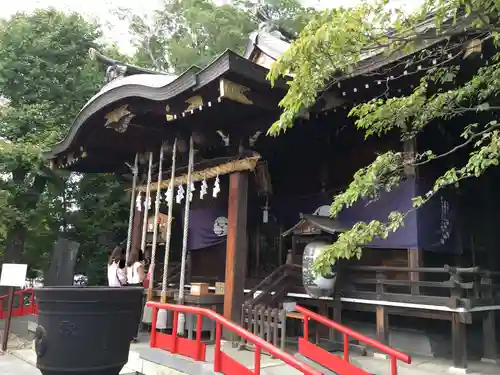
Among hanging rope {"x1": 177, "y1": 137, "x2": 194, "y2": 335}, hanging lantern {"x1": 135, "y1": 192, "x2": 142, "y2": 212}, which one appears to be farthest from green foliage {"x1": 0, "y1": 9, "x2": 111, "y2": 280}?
hanging rope {"x1": 177, "y1": 137, "x2": 194, "y2": 335}

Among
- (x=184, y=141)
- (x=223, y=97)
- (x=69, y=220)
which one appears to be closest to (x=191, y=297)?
(x=184, y=141)

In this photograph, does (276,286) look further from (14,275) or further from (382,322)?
(14,275)

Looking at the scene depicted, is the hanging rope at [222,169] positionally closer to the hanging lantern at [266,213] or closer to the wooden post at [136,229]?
the wooden post at [136,229]

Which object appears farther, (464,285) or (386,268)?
(386,268)

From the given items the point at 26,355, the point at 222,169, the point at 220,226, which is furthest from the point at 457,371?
the point at 26,355

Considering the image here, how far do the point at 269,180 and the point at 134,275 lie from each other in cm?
315

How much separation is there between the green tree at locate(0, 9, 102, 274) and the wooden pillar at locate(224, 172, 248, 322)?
19.3 ft

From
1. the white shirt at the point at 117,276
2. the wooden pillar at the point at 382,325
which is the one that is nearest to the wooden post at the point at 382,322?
the wooden pillar at the point at 382,325

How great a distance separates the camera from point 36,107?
12.1 m

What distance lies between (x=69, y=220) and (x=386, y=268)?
10654mm

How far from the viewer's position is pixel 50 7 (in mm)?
14148

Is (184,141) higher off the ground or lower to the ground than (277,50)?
lower

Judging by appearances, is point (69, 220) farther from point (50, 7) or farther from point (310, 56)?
point (310, 56)

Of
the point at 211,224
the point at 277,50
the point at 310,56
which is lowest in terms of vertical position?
the point at 211,224
